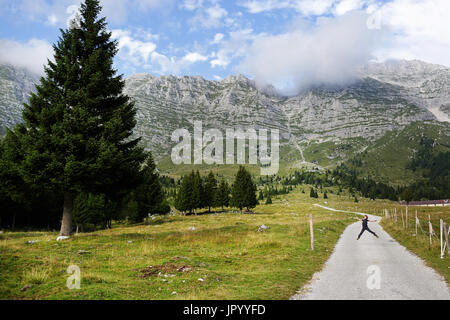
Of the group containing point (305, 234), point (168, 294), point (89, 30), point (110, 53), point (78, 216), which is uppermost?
point (89, 30)

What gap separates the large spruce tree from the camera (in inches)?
788

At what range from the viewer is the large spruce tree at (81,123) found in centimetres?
2002

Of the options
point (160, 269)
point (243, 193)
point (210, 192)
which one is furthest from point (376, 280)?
point (210, 192)

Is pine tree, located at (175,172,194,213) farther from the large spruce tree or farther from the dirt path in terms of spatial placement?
the dirt path

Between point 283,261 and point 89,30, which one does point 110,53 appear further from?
point 283,261

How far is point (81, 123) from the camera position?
20.8m

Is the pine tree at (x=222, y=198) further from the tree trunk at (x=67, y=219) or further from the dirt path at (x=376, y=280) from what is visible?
the dirt path at (x=376, y=280)

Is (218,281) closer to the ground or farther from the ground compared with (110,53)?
closer to the ground

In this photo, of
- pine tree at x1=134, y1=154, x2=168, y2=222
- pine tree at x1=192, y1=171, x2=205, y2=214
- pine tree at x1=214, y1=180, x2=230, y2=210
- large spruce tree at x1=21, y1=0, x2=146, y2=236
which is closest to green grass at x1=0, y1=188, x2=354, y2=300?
large spruce tree at x1=21, y1=0, x2=146, y2=236
